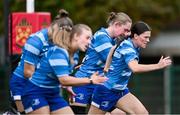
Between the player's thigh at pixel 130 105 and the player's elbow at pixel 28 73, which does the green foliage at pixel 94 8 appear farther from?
the player's elbow at pixel 28 73

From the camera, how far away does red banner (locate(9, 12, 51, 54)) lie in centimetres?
1384

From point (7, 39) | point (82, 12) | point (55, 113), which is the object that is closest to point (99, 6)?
point (82, 12)

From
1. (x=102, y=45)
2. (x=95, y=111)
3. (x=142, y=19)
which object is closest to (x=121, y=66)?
(x=102, y=45)

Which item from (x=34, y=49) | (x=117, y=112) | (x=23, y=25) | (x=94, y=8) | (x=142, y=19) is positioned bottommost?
(x=142, y=19)

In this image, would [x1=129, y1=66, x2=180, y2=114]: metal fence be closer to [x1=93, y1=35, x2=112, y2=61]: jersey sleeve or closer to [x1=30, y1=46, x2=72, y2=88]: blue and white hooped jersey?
[x1=93, y1=35, x2=112, y2=61]: jersey sleeve

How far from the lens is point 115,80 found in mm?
11297

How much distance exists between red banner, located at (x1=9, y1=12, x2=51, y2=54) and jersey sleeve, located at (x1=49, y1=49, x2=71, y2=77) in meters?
4.38

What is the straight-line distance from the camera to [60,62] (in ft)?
31.0

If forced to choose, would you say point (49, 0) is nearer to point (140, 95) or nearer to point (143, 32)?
point (140, 95)

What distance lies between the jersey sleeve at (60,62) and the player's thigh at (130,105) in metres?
2.09

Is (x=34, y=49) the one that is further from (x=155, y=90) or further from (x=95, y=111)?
(x=155, y=90)

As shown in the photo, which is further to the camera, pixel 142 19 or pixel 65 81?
pixel 142 19

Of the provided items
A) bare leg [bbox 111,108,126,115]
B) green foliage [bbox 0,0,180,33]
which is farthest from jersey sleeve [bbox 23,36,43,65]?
green foliage [bbox 0,0,180,33]

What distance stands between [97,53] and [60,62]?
2174 mm
